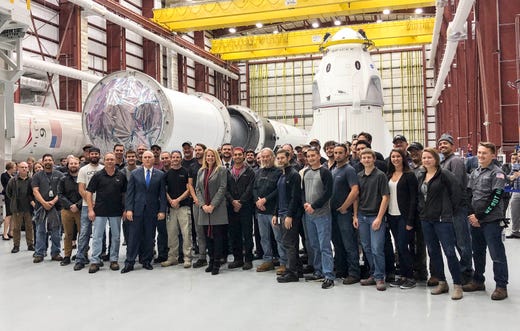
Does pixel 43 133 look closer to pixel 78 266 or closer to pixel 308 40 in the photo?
pixel 78 266

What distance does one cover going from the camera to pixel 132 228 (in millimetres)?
6016

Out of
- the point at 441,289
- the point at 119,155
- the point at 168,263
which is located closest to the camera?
the point at 441,289

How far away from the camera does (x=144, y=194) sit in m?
6.04

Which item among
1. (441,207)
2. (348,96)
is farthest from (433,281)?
(348,96)

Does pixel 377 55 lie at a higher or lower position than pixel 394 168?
higher

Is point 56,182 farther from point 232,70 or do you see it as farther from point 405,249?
point 232,70

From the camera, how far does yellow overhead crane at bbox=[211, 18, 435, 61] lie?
2014 cm

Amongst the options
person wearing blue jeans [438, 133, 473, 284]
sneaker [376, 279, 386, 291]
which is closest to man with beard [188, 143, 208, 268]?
sneaker [376, 279, 386, 291]

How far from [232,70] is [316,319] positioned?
1035 inches

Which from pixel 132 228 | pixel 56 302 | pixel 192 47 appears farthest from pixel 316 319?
pixel 192 47

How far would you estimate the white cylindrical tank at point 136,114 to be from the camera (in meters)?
8.21

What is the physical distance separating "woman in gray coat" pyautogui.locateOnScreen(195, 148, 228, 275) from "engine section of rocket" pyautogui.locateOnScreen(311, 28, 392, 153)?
5.68m

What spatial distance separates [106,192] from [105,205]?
0.17 m

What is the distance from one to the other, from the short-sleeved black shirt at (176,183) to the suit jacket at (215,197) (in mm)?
333
